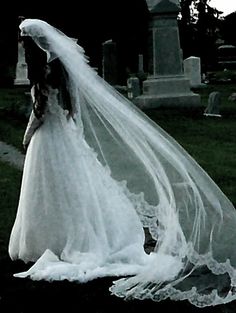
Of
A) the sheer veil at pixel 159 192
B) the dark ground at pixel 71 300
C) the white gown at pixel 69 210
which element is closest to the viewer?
the dark ground at pixel 71 300

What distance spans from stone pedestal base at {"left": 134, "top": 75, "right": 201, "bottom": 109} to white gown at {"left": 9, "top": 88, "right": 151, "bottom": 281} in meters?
12.4

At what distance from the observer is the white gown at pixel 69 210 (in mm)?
6078

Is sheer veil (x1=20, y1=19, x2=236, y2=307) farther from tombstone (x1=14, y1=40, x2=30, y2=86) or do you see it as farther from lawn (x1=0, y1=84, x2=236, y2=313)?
tombstone (x1=14, y1=40, x2=30, y2=86)

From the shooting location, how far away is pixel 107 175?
21.2 ft

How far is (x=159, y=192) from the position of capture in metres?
6.15

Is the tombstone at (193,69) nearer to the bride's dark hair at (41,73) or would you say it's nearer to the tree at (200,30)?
the tree at (200,30)

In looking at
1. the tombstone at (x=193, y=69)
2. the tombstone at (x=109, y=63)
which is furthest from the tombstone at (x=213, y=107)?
the tombstone at (x=193, y=69)

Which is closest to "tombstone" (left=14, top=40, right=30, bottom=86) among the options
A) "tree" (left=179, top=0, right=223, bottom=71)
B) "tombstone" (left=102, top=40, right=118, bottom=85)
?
"tombstone" (left=102, top=40, right=118, bottom=85)

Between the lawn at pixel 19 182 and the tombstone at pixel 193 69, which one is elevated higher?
the tombstone at pixel 193 69

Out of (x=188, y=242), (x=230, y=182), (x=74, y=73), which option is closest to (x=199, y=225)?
(x=188, y=242)

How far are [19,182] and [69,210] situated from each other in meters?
4.07

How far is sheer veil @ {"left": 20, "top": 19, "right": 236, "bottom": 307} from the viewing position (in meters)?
5.39

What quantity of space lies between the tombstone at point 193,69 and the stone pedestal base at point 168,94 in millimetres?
9283

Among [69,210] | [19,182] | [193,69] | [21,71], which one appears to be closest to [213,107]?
[19,182]
